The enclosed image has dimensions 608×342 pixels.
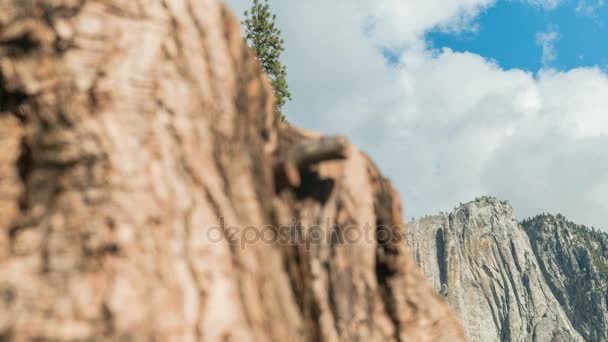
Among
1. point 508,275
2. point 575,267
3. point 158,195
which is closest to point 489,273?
point 508,275

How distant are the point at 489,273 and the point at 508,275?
406 centimetres

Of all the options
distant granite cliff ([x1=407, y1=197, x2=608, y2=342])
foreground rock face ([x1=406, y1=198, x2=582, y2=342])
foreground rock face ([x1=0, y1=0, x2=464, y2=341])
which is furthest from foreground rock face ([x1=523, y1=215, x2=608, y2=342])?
foreground rock face ([x1=0, y1=0, x2=464, y2=341])

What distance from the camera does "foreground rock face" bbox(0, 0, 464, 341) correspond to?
14.2 ft

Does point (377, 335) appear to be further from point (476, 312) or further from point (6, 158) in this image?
point (476, 312)

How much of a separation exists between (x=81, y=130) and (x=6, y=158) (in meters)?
1.04

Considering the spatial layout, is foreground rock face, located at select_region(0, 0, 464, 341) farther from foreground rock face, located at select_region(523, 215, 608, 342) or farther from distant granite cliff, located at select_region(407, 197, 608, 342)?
foreground rock face, located at select_region(523, 215, 608, 342)

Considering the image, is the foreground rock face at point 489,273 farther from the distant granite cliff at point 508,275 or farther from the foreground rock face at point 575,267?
the foreground rock face at point 575,267

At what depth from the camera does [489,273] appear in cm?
12469

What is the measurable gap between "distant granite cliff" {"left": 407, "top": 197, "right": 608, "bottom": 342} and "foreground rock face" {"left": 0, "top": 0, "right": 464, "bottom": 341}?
115354 millimetres

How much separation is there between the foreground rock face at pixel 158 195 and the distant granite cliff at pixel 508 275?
378 feet

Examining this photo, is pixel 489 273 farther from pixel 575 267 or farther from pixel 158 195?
pixel 158 195

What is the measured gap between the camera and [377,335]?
6223 mm

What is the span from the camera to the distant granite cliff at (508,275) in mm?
117188

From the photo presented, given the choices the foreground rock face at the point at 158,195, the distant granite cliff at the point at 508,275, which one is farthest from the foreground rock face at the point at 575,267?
the foreground rock face at the point at 158,195
